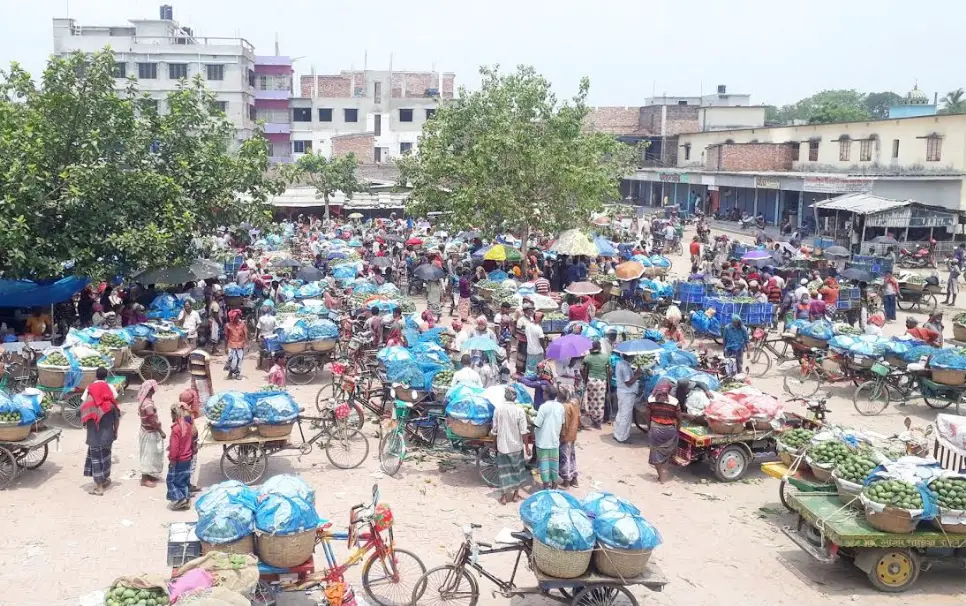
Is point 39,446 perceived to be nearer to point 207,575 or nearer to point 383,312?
point 207,575

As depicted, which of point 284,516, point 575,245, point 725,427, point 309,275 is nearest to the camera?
point 284,516

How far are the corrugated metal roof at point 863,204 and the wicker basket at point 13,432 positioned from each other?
28.8 m

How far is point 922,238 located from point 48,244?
2947 cm

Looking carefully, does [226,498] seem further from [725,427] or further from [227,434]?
[725,427]

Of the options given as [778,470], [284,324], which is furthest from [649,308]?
[778,470]

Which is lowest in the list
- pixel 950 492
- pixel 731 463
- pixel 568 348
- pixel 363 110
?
pixel 731 463

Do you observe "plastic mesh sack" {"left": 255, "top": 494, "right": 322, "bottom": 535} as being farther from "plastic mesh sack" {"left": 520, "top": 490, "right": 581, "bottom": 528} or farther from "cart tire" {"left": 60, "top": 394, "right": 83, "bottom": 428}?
"cart tire" {"left": 60, "top": 394, "right": 83, "bottom": 428}

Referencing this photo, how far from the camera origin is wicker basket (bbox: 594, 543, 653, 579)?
7492 millimetres

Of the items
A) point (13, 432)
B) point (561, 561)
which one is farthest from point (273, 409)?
point (561, 561)

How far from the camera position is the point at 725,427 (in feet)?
37.7

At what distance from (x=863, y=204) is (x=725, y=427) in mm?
24337

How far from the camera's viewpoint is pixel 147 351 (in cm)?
1603

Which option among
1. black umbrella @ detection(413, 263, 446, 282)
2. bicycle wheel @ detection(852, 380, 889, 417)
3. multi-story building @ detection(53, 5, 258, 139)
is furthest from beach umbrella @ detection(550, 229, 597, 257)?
multi-story building @ detection(53, 5, 258, 139)

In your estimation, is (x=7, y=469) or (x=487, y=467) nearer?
(x=7, y=469)
